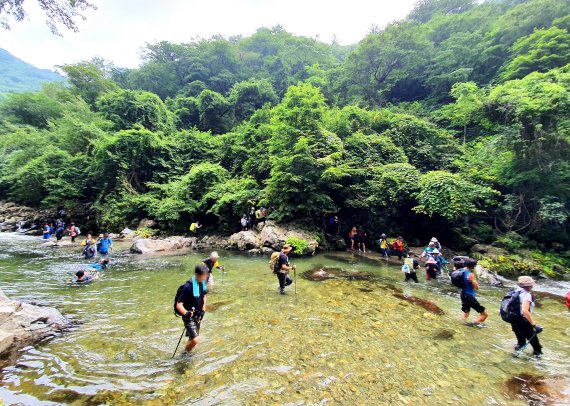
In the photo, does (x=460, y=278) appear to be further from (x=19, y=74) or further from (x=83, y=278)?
(x=19, y=74)

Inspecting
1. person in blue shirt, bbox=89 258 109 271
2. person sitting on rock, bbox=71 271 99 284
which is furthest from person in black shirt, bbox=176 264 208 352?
person in blue shirt, bbox=89 258 109 271

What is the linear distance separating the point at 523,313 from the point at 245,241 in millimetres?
15581

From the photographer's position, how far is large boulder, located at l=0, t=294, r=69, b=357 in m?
5.74

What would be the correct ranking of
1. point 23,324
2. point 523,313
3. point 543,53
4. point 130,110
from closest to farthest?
point 523,313 < point 23,324 < point 543,53 < point 130,110

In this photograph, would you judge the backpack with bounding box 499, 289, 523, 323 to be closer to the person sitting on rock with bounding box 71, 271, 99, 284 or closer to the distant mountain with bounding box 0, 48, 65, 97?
the person sitting on rock with bounding box 71, 271, 99, 284

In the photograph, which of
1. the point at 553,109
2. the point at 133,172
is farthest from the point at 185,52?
the point at 553,109

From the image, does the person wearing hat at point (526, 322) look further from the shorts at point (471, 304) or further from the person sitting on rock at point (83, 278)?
the person sitting on rock at point (83, 278)

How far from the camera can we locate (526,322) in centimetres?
590

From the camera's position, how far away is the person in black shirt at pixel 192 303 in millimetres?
5621

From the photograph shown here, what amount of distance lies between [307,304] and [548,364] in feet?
19.1

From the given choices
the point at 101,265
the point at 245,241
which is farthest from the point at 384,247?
the point at 101,265

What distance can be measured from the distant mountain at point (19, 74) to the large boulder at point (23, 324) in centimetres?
15786

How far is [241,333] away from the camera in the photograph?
6.84m

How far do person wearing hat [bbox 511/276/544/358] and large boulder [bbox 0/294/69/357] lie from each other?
35.4ft
